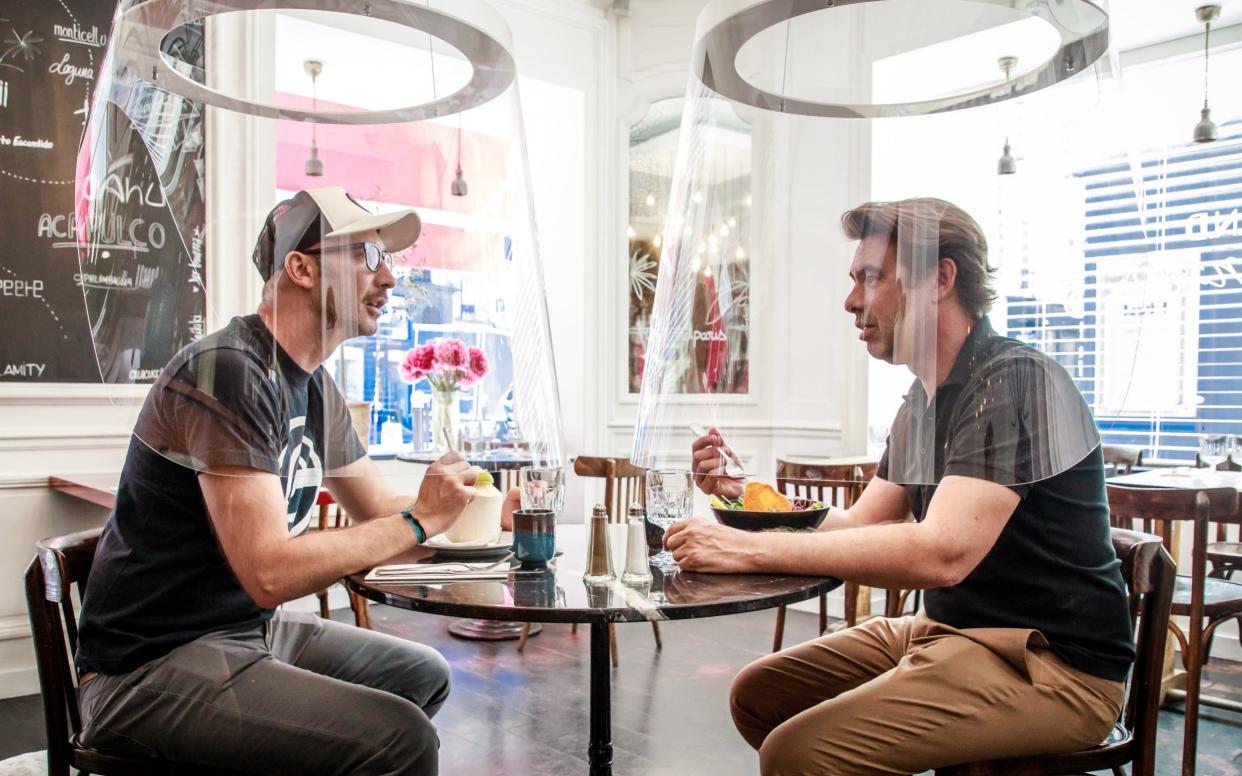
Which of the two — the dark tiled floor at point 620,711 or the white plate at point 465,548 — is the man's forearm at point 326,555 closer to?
the white plate at point 465,548

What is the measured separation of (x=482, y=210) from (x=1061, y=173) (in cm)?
65

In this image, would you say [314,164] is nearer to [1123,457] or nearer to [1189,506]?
[1189,506]

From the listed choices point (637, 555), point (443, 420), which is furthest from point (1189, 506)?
point (443, 420)

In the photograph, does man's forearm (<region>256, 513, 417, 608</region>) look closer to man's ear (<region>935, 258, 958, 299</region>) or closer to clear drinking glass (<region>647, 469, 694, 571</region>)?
clear drinking glass (<region>647, 469, 694, 571</region>)

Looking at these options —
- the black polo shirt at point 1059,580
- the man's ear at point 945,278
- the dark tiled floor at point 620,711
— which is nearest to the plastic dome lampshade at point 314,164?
the man's ear at point 945,278

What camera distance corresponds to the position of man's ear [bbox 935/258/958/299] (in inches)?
33.5

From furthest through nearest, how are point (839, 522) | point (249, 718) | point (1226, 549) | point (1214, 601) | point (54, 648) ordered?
point (1226, 549)
point (1214, 601)
point (839, 522)
point (54, 648)
point (249, 718)

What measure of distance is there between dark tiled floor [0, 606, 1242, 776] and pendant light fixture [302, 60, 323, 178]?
6.16 ft

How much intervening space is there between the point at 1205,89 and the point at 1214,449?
4.84 feet

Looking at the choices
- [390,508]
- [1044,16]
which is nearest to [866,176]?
[1044,16]

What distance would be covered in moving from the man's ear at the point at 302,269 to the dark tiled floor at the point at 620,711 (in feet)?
5.95

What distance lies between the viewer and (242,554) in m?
1.20

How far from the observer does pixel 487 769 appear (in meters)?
2.37

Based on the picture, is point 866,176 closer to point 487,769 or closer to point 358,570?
point 358,570
